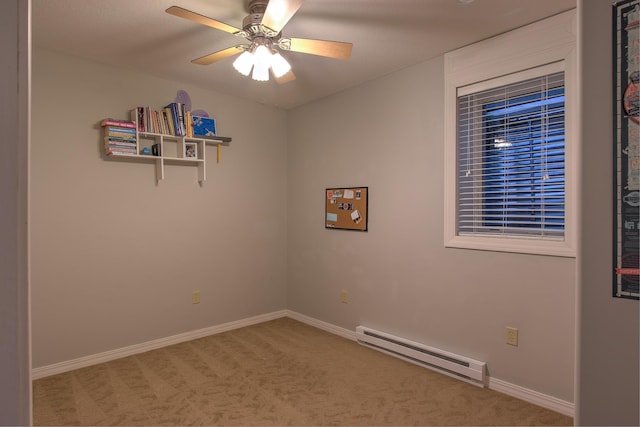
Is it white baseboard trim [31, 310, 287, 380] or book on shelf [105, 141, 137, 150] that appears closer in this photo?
white baseboard trim [31, 310, 287, 380]

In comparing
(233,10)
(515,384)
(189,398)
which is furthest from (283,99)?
(515,384)

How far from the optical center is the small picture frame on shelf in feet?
11.7

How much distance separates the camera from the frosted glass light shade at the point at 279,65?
7.59ft

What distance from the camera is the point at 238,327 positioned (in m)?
3.99

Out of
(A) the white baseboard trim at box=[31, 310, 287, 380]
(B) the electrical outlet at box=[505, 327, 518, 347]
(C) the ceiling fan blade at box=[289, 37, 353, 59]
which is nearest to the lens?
(C) the ceiling fan blade at box=[289, 37, 353, 59]

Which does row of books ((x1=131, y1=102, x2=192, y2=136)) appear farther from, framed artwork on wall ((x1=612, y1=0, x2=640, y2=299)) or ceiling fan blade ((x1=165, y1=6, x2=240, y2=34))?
framed artwork on wall ((x1=612, y1=0, x2=640, y2=299))

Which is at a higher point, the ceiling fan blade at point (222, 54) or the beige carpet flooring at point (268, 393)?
the ceiling fan blade at point (222, 54)

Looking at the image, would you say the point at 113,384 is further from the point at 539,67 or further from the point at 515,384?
the point at 539,67

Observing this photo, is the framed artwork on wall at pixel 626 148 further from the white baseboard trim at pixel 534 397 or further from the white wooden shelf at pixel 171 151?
the white wooden shelf at pixel 171 151

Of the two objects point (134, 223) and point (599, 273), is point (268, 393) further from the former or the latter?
point (599, 273)

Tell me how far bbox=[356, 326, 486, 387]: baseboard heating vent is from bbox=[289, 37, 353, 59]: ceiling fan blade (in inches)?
Answer: 90.4

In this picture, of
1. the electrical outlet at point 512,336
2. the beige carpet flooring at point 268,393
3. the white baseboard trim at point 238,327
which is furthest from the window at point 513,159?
the beige carpet flooring at point 268,393

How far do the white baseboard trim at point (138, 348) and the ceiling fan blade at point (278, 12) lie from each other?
8.38 feet
